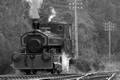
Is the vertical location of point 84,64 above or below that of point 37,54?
below

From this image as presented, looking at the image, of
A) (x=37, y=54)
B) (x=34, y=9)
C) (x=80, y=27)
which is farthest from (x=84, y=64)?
(x=80, y=27)

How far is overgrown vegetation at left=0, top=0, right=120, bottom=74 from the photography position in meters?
18.1

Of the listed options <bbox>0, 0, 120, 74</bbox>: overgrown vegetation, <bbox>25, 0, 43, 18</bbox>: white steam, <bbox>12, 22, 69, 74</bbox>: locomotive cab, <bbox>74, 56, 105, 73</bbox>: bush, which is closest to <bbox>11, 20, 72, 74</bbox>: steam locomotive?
<bbox>12, 22, 69, 74</bbox>: locomotive cab

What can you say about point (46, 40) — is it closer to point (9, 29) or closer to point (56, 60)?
point (56, 60)

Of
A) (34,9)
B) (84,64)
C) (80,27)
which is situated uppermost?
(34,9)

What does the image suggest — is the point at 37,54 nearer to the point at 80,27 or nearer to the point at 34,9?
the point at 34,9

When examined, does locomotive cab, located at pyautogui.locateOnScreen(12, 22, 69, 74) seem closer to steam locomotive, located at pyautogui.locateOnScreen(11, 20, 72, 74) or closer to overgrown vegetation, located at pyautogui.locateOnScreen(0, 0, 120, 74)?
steam locomotive, located at pyautogui.locateOnScreen(11, 20, 72, 74)

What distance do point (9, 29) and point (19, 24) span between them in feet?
3.42

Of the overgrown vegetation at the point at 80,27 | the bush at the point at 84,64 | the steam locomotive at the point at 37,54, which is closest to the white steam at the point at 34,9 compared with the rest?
the steam locomotive at the point at 37,54

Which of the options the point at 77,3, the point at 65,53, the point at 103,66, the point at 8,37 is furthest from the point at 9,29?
the point at 77,3

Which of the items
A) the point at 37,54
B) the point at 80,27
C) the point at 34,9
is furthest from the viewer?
the point at 80,27

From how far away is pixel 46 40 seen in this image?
14.8 m

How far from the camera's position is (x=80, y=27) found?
39.9 metres

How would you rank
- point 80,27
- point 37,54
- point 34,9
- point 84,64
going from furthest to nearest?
point 80,27 < point 84,64 < point 34,9 < point 37,54
